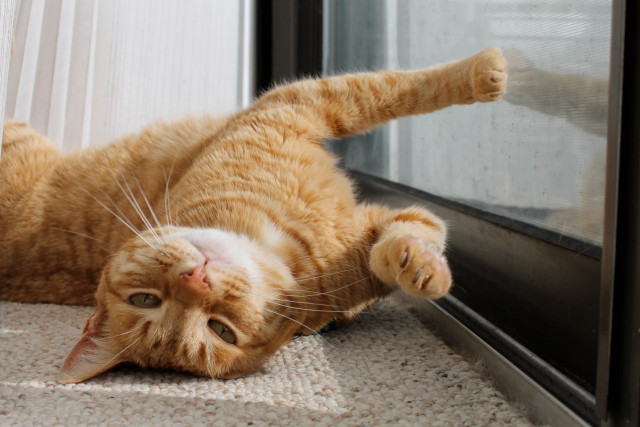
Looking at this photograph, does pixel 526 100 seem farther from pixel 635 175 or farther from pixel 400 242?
pixel 635 175

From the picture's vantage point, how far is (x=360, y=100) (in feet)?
5.24

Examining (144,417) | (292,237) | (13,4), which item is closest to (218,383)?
(144,417)

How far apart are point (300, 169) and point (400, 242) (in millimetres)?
432

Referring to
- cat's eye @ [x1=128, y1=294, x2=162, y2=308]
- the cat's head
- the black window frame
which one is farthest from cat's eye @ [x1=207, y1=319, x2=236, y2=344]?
the black window frame

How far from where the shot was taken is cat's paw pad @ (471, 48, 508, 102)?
4.46 ft

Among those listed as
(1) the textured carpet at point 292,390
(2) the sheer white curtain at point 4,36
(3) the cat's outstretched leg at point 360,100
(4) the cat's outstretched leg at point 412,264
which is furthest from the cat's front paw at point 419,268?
(2) the sheer white curtain at point 4,36

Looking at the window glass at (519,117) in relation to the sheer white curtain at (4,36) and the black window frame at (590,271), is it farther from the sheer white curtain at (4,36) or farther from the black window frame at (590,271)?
the sheer white curtain at (4,36)

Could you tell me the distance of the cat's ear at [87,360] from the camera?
1178 millimetres

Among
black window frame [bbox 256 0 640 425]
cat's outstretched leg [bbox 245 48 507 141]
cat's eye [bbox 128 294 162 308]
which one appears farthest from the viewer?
cat's outstretched leg [bbox 245 48 507 141]

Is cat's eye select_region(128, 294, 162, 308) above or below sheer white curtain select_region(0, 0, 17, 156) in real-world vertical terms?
below

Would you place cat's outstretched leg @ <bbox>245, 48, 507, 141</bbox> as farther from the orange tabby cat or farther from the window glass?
the window glass

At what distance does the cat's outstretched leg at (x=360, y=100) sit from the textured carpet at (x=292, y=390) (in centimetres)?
53

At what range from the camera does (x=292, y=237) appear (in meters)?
1.46

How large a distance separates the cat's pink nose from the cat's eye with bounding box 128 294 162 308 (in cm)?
12
